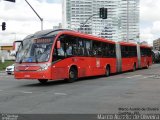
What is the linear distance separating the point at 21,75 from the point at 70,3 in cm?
4246

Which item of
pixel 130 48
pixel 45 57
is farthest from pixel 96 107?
pixel 130 48

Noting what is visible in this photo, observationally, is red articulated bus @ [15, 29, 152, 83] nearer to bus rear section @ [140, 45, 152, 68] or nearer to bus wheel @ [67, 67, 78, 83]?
bus wheel @ [67, 67, 78, 83]

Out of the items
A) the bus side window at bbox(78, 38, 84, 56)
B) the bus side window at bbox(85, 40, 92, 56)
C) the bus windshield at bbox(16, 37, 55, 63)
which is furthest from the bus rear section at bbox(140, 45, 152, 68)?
the bus windshield at bbox(16, 37, 55, 63)

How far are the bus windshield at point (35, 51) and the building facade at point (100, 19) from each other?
2740cm

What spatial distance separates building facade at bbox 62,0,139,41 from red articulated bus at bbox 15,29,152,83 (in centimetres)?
2124

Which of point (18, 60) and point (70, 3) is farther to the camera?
point (70, 3)

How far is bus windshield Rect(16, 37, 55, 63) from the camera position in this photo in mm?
20703

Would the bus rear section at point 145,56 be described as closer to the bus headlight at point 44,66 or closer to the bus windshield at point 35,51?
the bus windshield at point 35,51

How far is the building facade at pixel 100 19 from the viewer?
206 feet

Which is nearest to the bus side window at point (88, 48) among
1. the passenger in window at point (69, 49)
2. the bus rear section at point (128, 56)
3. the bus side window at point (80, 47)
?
the bus side window at point (80, 47)

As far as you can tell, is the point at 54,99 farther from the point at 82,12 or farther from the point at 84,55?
the point at 82,12

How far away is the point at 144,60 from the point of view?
42.5 metres

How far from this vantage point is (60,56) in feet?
71.1

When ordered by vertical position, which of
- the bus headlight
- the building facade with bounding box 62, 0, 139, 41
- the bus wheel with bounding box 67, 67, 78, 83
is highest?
the building facade with bounding box 62, 0, 139, 41
